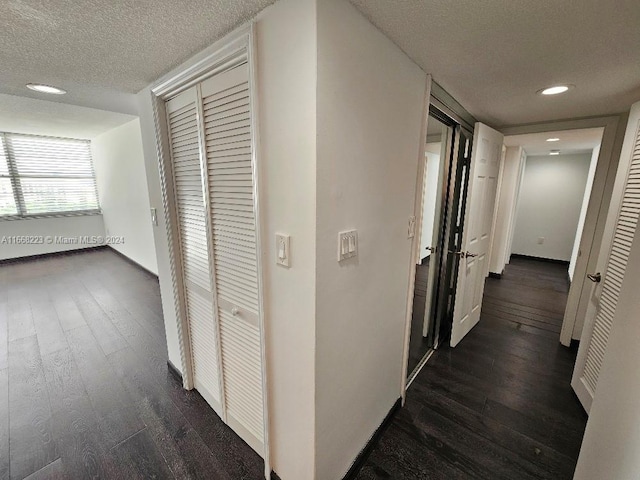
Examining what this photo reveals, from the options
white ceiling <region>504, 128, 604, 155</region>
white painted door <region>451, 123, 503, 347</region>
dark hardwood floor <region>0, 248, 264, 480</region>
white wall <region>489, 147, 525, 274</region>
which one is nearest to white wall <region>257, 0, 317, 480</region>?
dark hardwood floor <region>0, 248, 264, 480</region>

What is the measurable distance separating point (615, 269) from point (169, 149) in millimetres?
2863

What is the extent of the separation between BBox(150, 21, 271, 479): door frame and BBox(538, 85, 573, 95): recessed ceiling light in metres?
1.75

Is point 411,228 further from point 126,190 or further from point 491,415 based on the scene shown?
point 126,190

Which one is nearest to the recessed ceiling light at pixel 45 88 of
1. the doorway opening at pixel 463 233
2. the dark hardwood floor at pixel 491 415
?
the doorway opening at pixel 463 233

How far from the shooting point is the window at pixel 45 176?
4465mm

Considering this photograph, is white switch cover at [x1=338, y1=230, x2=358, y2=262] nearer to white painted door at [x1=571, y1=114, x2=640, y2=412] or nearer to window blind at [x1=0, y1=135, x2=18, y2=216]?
white painted door at [x1=571, y1=114, x2=640, y2=412]

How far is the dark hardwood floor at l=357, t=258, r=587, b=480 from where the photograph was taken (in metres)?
1.41

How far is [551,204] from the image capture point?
16.7ft

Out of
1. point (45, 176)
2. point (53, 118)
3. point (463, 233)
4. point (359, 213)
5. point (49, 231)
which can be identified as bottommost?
point (49, 231)

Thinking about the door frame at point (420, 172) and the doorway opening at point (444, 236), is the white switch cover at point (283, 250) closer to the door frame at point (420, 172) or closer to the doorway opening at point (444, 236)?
the door frame at point (420, 172)

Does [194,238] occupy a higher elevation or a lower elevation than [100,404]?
higher

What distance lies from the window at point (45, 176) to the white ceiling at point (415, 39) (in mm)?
4367

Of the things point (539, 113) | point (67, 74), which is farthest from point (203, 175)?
point (539, 113)

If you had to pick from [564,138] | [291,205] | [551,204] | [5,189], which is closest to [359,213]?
[291,205]
